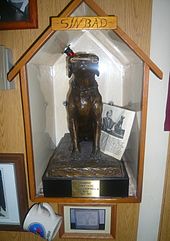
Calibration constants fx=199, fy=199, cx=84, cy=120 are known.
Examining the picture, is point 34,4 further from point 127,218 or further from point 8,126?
point 127,218

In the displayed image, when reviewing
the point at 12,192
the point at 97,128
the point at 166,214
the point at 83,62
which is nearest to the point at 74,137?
the point at 97,128

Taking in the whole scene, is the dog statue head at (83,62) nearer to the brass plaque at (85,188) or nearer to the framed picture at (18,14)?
the framed picture at (18,14)

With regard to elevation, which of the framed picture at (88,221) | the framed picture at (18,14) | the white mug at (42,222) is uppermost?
the framed picture at (18,14)

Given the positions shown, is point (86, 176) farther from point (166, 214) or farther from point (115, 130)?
point (166, 214)

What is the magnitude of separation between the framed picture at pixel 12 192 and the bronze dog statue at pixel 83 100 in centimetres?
25

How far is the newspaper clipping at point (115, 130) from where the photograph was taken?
2.19ft

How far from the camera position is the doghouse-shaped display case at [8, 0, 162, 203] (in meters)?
0.50

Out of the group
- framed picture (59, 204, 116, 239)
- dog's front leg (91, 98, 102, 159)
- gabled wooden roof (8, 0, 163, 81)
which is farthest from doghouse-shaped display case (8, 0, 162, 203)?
framed picture (59, 204, 116, 239)

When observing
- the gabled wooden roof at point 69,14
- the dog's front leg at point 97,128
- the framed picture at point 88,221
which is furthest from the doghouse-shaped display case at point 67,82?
the framed picture at point 88,221

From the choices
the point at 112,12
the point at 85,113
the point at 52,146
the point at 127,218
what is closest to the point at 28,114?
the point at 85,113

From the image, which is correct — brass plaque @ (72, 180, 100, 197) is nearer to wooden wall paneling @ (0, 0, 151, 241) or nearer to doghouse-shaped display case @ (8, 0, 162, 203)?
doghouse-shaped display case @ (8, 0, 162, 203)

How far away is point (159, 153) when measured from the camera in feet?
2.48

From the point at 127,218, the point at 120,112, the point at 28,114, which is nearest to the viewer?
the point at 28,114

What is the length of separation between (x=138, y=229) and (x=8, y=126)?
0.69 meters
